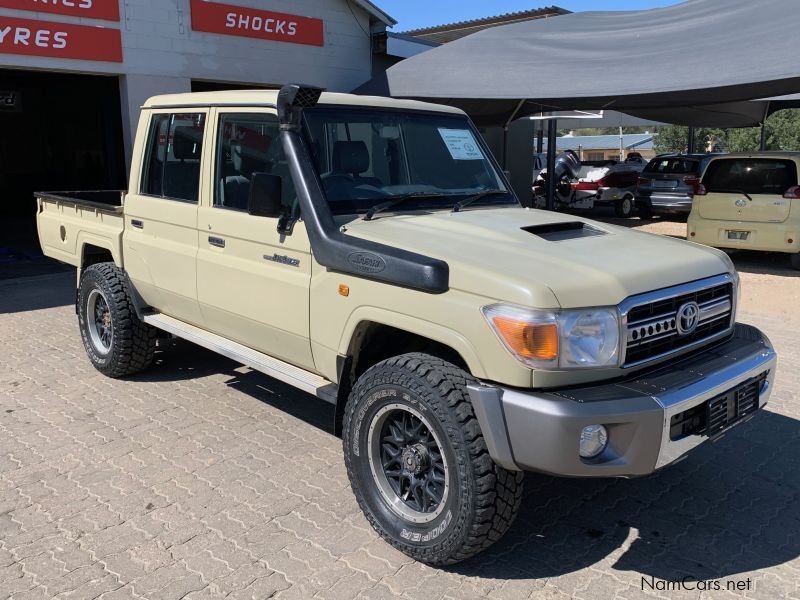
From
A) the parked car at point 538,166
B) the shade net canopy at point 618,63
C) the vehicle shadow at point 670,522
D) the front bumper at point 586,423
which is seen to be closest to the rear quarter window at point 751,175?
the shade net canopy at point 618,63

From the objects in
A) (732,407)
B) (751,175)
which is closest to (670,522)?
(732,407)

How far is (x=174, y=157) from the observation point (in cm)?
475

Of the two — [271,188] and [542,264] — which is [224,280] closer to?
[271,188]

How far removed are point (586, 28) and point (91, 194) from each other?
10.5 meters

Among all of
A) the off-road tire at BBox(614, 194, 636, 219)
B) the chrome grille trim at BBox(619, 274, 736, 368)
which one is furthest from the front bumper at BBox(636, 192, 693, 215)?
the chrome grille trim at BBox(619, 274, 736, 368)

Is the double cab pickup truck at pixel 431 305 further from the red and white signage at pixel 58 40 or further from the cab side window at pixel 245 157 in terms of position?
the red and white signage at pixel 58 40

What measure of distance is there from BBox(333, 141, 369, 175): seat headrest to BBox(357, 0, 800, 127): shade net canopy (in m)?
7.33

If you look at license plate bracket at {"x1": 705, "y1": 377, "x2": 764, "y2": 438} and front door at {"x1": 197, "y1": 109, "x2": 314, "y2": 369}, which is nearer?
license plate bracket at {"x1": 705, "y1": 377, "x2": 764, "y2": 438}

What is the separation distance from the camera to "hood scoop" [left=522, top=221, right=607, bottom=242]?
11.7 ft

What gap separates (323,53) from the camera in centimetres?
1320

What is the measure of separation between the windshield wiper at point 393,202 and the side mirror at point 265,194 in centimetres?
46

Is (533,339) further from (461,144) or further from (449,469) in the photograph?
(461,144)

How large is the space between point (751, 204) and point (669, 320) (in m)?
8.86

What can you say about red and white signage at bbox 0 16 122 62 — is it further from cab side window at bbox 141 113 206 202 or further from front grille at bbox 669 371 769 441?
front grille at bbox 669 371 769 441
